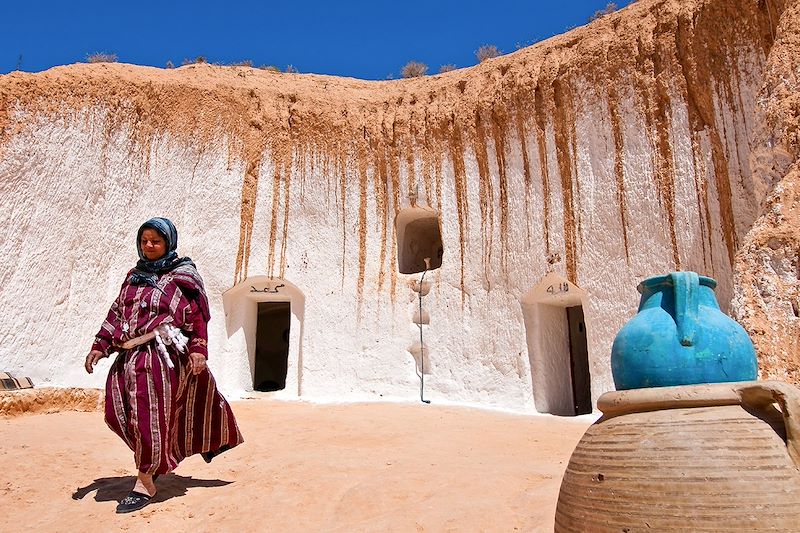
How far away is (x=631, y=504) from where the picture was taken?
208cm

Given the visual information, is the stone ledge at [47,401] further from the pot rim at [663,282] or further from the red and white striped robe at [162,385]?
the pot rim at [663,282]

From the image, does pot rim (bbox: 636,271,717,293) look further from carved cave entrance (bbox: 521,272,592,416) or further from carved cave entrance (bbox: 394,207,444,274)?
carved cave entrance (bbox: 394,207,444,274)

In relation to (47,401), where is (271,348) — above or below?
above

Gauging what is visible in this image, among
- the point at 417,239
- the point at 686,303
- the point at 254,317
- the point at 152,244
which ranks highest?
the point at 417,239

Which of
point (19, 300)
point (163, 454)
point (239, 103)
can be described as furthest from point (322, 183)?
point (163, 454)

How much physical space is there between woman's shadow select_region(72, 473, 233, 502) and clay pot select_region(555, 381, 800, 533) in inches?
114

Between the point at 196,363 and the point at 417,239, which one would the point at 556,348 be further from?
the point at 196,363

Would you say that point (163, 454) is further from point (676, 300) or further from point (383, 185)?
point (383, 185)

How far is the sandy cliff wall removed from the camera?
980 centimetres

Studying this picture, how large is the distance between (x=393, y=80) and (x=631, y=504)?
13.2m

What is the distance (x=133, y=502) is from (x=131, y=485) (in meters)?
0.70

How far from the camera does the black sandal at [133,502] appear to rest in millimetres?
3884

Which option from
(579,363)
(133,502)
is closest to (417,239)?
(579,363)

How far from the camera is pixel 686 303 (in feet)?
8.10
